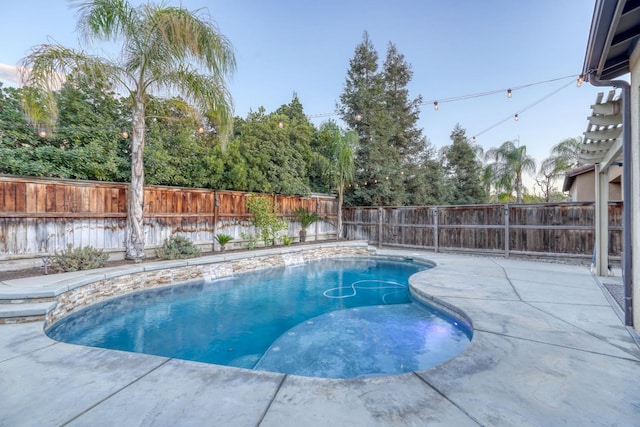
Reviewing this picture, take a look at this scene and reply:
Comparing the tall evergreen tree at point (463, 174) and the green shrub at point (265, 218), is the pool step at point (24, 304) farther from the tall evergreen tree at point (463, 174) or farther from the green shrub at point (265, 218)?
the tall evergreen tree at point (463, 174)

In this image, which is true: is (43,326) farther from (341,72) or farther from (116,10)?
(341,72)

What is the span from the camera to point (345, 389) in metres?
1.90

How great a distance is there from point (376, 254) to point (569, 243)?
5040 millimetres

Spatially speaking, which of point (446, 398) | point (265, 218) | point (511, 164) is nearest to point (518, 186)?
point (511, 164)

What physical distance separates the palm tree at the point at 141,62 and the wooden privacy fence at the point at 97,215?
0.48m

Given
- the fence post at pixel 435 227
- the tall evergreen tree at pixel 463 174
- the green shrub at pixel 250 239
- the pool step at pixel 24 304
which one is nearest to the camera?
the pool step at pixel 24 304

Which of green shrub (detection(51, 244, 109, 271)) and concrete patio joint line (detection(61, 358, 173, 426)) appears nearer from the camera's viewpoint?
concrete patio joint line (detection(61, 358, 173, 426))

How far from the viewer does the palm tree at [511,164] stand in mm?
16000

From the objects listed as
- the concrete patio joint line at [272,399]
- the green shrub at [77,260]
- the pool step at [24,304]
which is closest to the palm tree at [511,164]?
the concrete patio joint line at [272,399]

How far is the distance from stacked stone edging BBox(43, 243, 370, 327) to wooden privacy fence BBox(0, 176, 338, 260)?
168 cm

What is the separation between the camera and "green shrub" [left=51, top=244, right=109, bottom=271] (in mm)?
5051

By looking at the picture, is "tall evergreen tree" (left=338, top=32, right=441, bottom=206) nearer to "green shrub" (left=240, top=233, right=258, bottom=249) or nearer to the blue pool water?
"green shrub" (left=240, top=233, right=258, bottom=249)

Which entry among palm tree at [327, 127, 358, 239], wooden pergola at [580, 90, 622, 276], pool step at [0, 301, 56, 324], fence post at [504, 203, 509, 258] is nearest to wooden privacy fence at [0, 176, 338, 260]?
pool step at [0, 301, 56, 324]

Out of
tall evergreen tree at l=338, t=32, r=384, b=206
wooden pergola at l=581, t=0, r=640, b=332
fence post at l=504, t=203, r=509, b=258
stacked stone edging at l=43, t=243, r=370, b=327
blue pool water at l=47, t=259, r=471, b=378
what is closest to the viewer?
wooden pergola at l=581, t=0, r=640, b=332
